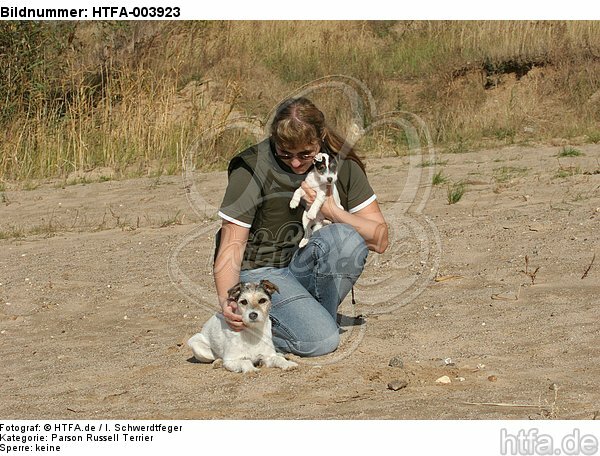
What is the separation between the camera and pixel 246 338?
18.4 feet

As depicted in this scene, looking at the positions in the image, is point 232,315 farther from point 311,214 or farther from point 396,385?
point 396,385

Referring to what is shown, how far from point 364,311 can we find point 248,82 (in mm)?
12149

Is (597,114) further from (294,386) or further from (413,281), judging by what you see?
(294,386)

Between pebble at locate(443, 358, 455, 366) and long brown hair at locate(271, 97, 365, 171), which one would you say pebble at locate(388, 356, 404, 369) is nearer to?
pebble at locate(443, 358, 455, 366)

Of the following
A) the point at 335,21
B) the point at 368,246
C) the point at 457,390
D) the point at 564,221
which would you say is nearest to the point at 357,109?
the point at 335,21

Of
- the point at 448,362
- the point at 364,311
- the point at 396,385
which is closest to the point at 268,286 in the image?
the point at 396,385

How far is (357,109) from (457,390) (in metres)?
11.8

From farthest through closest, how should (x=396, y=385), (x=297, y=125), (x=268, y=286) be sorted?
(x=268, y=286)
(x=297, y=125)
(x=396, y=385)

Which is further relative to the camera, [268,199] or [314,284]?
[314,284]

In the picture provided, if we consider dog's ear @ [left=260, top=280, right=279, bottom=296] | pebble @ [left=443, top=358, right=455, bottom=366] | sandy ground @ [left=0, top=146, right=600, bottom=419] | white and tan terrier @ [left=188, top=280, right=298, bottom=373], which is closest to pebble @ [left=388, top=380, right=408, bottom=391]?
sandy ground @ [left=0, top=146, right=600, bottom=419]

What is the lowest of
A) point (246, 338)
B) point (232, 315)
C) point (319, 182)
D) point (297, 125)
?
point (246, 338)

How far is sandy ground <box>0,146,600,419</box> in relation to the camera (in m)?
5.00

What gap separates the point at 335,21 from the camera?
68.5 feet

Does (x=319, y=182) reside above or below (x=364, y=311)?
above
